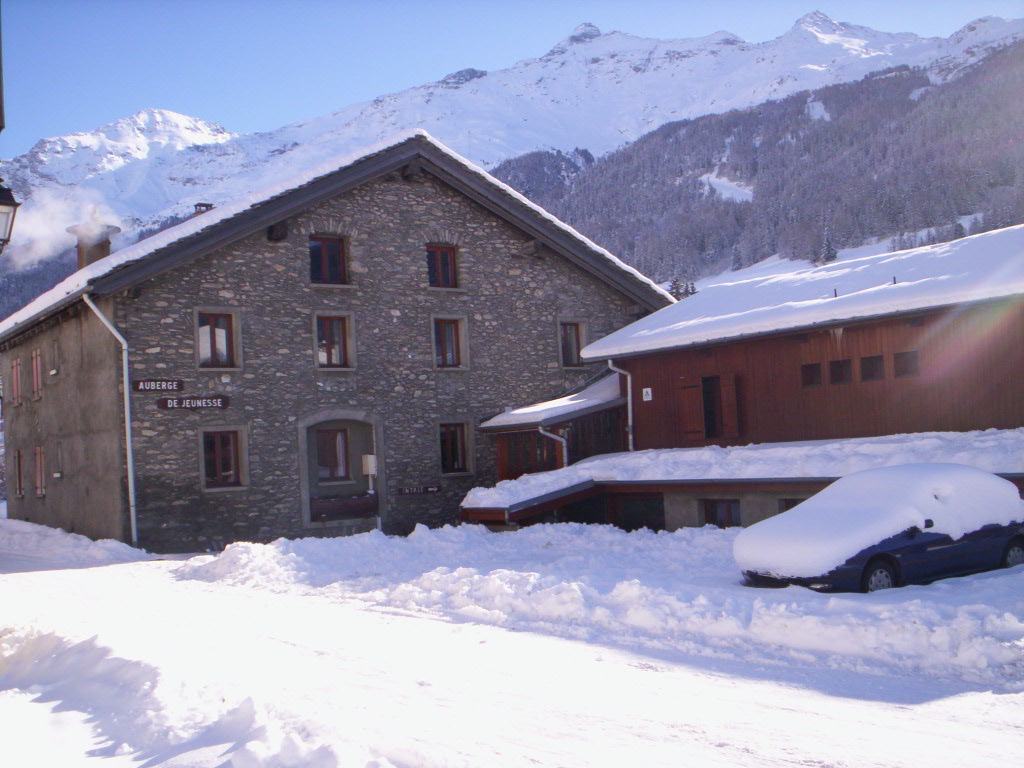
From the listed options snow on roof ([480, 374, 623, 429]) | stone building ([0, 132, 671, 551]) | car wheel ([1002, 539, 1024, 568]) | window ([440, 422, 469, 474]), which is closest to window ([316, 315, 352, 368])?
stone building ([0, 132, 671, 551])

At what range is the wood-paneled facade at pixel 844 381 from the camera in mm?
16703

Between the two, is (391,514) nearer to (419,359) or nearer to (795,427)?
(419,359)

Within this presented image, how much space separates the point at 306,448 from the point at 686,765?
59.4ft

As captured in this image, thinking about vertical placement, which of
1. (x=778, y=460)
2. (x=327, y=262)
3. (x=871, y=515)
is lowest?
(x=871, y=515)

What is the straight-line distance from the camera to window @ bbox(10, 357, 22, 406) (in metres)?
28.4

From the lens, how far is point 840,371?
62.1 feet

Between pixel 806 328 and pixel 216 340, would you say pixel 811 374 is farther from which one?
pixel 216 340

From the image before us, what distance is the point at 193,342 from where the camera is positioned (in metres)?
21.5

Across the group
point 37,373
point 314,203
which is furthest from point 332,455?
point 37,373

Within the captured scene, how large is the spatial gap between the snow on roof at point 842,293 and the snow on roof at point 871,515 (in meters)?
4.90

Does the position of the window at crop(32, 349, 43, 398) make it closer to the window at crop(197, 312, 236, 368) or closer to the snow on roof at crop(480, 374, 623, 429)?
the window at crop(197, 312, 236, 368)

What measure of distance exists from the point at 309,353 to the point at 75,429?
6031mm

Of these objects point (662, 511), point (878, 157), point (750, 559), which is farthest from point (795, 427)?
point (878, 157)

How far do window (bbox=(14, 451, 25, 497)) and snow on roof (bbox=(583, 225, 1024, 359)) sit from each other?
17493 millimetres
